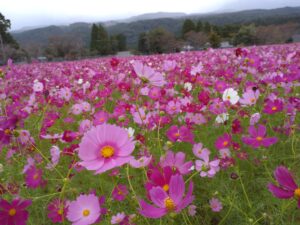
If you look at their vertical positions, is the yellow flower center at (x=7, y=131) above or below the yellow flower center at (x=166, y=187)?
below

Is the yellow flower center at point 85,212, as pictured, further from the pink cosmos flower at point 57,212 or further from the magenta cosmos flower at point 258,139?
the magenta cosmos flower at point 258,139

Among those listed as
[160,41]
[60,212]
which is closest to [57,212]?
[60,212]

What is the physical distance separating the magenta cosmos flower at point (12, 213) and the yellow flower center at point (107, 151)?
291mm

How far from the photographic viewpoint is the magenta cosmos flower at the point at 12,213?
91cm

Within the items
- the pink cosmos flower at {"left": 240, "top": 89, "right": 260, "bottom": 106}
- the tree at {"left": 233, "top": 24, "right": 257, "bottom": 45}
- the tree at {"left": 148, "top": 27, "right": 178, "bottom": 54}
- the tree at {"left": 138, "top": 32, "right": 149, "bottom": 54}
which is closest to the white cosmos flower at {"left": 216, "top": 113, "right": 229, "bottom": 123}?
the pink cosmos flower at {"left": 240, "top": 89, "right": 260, "bottom": 106}

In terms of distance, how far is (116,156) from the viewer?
32.6 inches

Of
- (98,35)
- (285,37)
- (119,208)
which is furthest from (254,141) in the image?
(98,35)

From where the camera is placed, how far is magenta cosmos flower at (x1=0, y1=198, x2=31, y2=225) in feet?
3.00

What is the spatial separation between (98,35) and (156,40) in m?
15.5

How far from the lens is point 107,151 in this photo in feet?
2.72

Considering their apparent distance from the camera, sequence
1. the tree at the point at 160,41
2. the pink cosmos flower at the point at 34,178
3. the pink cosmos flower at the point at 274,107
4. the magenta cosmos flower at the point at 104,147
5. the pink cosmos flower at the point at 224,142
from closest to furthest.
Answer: the magenta cosmos flower at the point at 104,147
the pink cosmos flower at the point at 34,178
the pink cosmos flower at the point at 224,142
the pink cosmos flower at the point at 274,107
the tree at the point at 160,41

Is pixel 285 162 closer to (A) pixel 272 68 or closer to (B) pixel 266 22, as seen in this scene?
(A) pixel 272 68

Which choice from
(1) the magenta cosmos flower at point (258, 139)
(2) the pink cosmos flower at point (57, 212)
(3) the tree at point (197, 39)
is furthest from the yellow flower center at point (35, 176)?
(3) the tree at point (197, 39)

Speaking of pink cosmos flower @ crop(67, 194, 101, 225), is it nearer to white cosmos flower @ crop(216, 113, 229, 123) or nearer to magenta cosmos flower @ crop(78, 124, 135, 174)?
magenta cosmos flower @ crop(78, 124, 135, 174)
